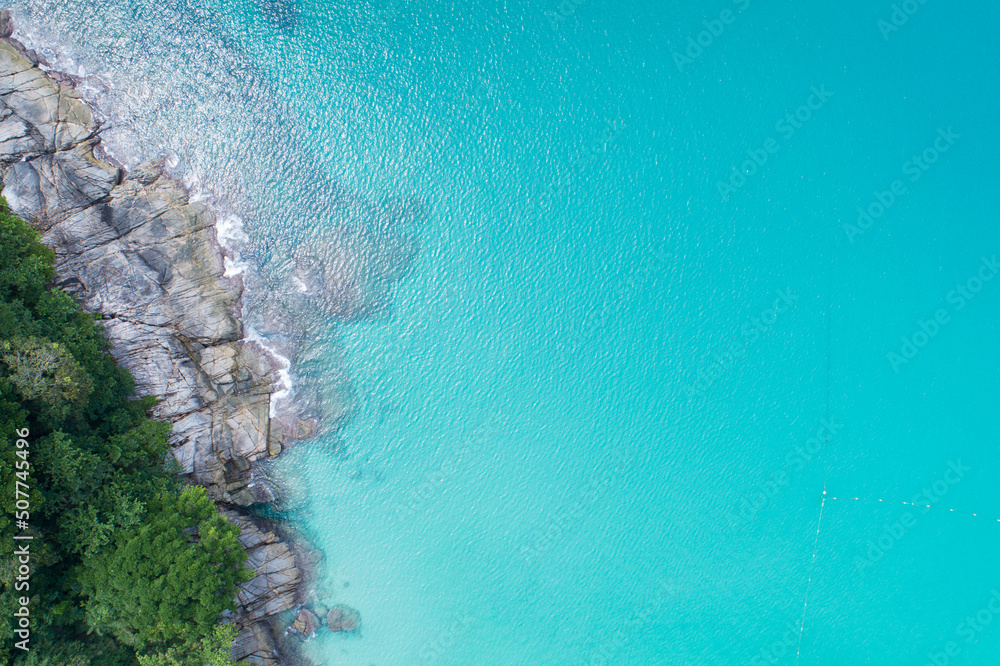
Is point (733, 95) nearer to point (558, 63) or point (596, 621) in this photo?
point (558, 63)

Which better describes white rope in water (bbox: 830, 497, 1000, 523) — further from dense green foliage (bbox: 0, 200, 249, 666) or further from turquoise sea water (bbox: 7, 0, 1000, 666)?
dense green foliage (bbox: 0, 200, 249, 666)

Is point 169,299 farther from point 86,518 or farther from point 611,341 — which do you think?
point 611,341

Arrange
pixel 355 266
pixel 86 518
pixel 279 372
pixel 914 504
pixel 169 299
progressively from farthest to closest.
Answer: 1. pixel 914 504
2. pixel 355 266
3. pixel 279 372
4. pixel 169 299
5. pixel 86 518

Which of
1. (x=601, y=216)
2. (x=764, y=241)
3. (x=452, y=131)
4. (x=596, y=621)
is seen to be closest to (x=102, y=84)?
(x=452, y=131)

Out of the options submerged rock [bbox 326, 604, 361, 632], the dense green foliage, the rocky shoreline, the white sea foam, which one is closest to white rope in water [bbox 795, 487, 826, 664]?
submerged rock [bbox 326, 604, 361, 632]

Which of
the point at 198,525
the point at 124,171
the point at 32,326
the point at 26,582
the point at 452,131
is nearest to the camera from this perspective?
the point at 26,582

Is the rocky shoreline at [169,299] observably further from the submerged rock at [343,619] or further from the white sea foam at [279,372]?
the submerged rock at [343,619]

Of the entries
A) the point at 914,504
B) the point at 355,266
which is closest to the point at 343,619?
the point at 355,266
